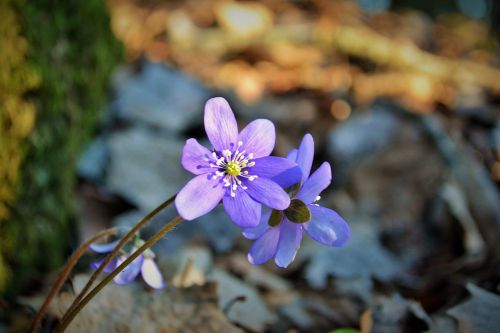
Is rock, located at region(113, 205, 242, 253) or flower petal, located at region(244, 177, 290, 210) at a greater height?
rock, located at region(113, 205, 242, 253)

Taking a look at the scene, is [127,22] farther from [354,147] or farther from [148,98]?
[354,147]

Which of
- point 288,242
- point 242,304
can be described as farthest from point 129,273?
point 242,304

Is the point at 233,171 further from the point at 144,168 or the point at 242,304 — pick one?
the point at 144,168

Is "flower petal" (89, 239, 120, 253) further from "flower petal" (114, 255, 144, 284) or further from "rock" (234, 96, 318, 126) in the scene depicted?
"rock" (234, 96, 318, 126)

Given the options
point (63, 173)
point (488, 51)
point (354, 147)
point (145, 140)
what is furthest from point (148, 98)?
point (488, 51)

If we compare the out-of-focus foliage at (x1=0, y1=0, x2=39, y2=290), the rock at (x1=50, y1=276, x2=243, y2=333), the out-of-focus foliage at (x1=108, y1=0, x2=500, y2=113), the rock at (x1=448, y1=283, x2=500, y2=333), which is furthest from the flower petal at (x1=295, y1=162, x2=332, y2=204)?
the out-of-focus foliage at (x1=108, y1=0, x2=500, y2=113)

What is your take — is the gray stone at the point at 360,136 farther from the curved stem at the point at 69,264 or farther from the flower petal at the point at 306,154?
the curved stem at the point at 69,264
